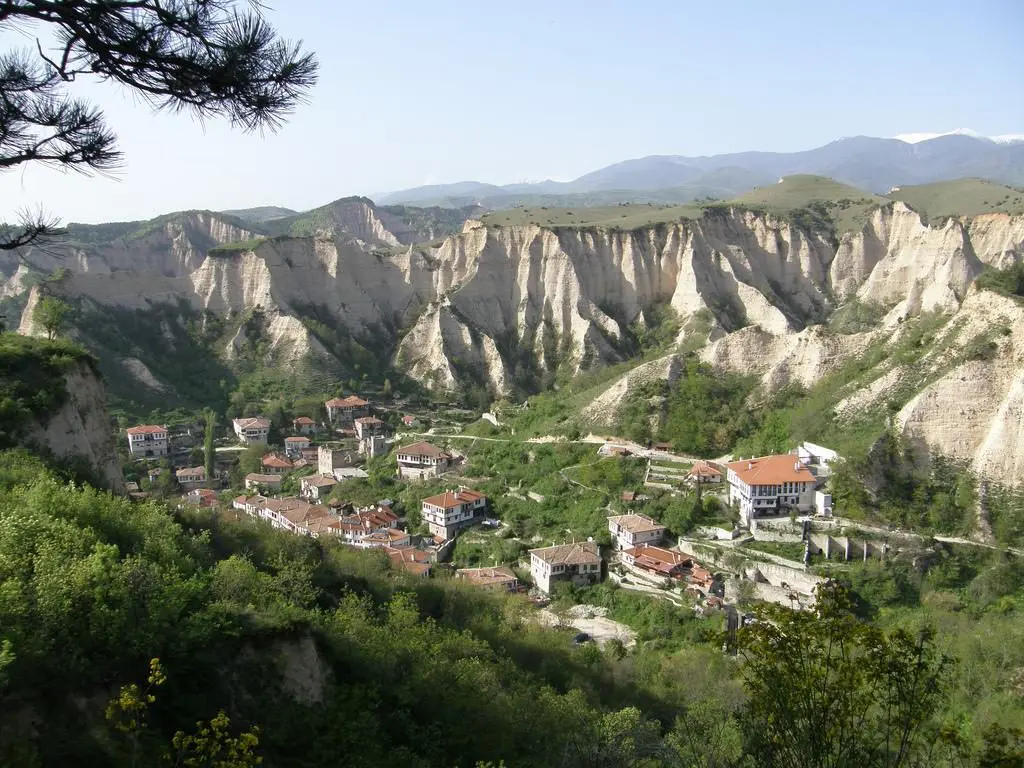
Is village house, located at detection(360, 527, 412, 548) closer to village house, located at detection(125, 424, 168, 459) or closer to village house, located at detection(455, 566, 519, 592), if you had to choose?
village house, located at detection(455, 566, 519, 592)

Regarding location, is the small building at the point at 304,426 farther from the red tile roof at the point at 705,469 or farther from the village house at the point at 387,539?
the red tile roof at the point at 705,469

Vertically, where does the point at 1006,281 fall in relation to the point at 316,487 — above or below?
above

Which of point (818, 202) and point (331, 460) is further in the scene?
point (818, 202)

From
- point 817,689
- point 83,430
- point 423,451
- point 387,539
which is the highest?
point 817,689

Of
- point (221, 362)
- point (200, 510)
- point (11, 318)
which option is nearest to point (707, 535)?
point (200, 510)

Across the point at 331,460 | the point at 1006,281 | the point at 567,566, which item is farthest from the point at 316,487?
the point at 1006,281

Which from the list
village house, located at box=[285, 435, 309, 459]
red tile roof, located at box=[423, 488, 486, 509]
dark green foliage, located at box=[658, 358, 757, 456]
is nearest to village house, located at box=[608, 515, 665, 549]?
dark green foliage, located at box=[658, 358, 757, 456]

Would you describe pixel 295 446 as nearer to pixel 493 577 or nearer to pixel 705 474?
pixel 493 577

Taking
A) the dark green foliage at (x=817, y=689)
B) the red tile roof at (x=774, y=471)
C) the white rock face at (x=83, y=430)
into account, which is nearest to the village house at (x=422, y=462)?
the red tile roof at (x=774, y=471)

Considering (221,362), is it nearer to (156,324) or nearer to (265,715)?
(156,324)
